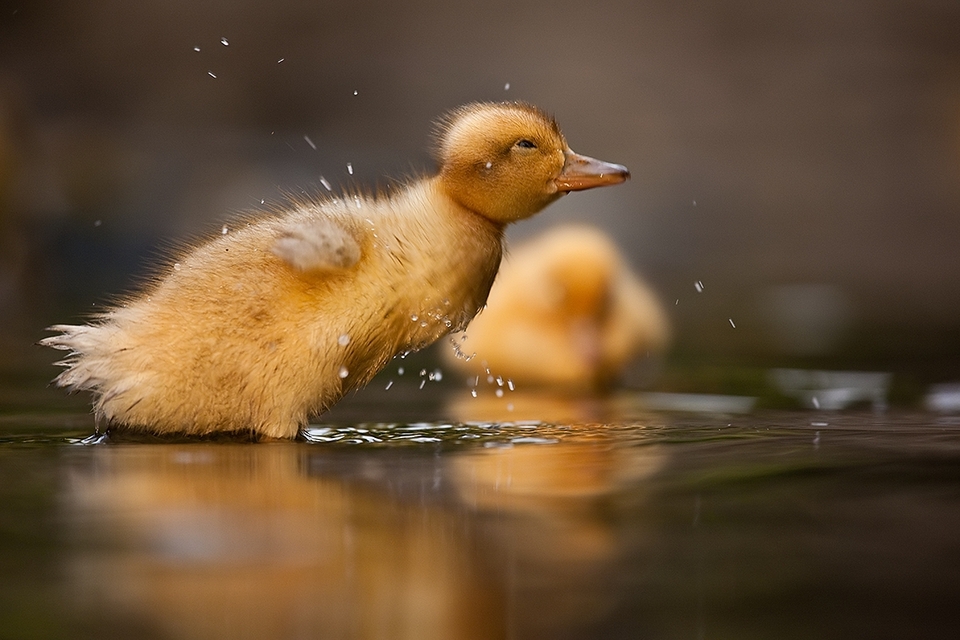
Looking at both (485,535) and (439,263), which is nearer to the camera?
(485,535)

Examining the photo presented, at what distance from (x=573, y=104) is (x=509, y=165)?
32.2 ft

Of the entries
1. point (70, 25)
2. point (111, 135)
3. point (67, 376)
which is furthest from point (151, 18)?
point (67, 376)

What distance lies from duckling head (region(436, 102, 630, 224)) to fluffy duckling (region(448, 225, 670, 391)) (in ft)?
5.22

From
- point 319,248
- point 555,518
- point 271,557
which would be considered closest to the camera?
point 271,557

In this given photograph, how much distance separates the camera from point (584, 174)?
10.1 ft

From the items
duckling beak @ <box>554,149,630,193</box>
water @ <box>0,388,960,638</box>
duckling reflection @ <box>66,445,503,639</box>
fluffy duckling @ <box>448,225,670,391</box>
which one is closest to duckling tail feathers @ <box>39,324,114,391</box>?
water @ <box>0,388,960,638</box>

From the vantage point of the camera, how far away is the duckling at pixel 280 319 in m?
2.84

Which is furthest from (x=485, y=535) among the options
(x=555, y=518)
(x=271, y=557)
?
(x=271, y=557)

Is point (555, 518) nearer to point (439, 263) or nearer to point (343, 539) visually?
point (343, 539)

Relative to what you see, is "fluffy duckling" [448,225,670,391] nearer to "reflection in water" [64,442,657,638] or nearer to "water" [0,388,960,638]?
"water" [0,388,960,638]

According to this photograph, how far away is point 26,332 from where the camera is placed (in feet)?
17.7

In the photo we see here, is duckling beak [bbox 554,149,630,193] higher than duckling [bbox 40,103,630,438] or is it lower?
higher

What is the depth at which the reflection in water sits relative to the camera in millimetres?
1497

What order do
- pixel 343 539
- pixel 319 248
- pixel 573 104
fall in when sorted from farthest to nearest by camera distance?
1. pixel 573 104
2. pixel 319 248
3. pixel 343 539
